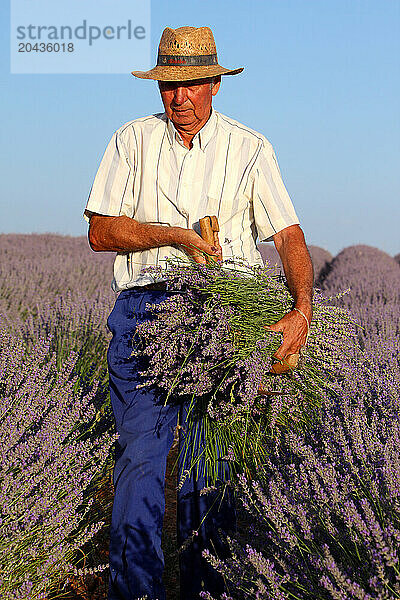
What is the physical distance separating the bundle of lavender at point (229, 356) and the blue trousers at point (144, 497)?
7 centimetres

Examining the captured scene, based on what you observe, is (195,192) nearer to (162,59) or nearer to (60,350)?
(162,59)

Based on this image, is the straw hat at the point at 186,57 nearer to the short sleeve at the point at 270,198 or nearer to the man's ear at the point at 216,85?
the man's ear at the point at 216,85

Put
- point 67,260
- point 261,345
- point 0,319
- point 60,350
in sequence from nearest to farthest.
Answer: point 261,345
point 60,350
point 0,319
point 67,260

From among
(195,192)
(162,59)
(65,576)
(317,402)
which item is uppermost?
(162,59)

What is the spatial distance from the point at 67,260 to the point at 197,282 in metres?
5.96

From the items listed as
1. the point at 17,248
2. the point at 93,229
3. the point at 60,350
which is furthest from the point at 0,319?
the point at 17,248

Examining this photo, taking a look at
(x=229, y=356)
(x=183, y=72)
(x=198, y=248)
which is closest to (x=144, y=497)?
(x=229, y=356)

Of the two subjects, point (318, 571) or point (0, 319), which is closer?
point (318, 571)

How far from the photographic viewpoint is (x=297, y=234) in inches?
96.7

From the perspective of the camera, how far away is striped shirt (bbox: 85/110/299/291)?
8.06 feet

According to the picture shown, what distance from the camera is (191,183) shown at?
2471 mm

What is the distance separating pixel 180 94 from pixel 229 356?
92 centimetres

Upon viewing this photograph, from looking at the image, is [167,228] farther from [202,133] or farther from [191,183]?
[202,133]

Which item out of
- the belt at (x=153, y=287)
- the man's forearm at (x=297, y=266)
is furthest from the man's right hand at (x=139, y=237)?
the man's forearm at (x=297, y=266)
